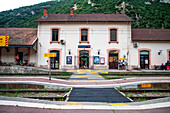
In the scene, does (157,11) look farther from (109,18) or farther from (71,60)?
(71,60)

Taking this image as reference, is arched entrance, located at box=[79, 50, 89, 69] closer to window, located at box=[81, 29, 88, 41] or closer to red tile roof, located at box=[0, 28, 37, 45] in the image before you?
window, located at box=[81, 29, 88, 41]

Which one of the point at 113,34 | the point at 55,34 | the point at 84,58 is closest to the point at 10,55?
the point at 55,34

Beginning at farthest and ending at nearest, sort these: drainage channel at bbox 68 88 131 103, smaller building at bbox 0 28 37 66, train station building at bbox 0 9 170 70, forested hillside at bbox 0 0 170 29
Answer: forested hillside at bbox 0 0 170 29 → train station building at bbox 0 9 170 70 → smaller building at bbox 0 28 37 66 → drainage channel at bbox 68 88 131 103

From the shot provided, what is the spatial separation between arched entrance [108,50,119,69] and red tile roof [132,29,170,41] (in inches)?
157

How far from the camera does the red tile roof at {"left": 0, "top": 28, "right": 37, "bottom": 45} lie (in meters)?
21.2

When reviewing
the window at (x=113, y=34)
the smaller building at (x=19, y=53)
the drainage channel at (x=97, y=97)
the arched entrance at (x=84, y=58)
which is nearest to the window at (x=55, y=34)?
the smaller building at (x=19, y=53)

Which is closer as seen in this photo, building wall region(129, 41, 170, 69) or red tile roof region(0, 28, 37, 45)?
red tile roof region(0, 28, 37, 45)

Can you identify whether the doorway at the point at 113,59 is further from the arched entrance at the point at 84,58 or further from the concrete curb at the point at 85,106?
the concrete curb at the point at 85,106

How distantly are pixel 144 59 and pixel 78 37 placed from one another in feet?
40.6

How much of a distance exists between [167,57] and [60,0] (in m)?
74.3

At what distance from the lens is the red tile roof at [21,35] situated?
2122 centimetres

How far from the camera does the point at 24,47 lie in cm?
2236

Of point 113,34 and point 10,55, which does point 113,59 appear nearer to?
point 113,34

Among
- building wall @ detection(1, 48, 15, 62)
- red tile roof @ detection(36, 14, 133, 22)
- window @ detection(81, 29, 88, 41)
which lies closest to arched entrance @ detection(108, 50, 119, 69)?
window @ detection(81, 29, 88, 41)
